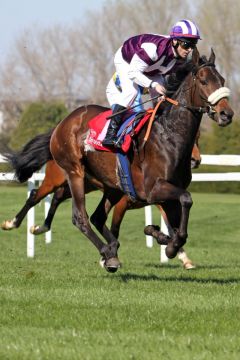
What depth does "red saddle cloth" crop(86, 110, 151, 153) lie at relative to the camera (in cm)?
782

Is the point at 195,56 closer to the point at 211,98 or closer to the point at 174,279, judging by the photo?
the point at 211,98

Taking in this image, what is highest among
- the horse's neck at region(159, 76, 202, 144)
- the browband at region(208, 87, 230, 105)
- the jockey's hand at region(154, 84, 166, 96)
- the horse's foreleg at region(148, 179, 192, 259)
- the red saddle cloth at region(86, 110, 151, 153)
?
the browband at region(208, 87, 230, 105)

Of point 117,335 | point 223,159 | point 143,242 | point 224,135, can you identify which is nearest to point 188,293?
point 117,335

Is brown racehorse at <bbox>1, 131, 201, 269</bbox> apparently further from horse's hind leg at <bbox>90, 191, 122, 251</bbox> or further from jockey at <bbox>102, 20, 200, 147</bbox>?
jockey at <bbox>102, 20, 200, 147</bbox>

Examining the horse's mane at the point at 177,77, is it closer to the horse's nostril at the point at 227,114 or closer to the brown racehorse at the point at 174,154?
the brown racehorse at the point at 174,154

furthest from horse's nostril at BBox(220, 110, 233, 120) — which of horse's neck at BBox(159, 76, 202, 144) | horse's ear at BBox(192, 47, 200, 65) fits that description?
horse's ear at BBox(192, 47, 200, 65)

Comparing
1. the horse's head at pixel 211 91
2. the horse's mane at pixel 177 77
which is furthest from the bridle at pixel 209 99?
the horse's mane at pixel 177 77

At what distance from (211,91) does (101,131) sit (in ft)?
4.29

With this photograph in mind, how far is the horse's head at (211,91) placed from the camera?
23.1 ft

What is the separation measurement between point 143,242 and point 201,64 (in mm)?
7644

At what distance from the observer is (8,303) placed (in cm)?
645

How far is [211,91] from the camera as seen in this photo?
7285 mm

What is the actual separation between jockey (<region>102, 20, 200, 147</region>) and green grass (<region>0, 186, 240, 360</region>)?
1.42 meters

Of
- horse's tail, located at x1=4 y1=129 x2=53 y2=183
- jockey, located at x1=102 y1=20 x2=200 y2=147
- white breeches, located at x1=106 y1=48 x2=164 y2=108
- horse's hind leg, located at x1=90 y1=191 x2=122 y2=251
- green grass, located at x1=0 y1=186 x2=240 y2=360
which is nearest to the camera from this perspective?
green grass, located at x1=0 y1=186 x2=240 y2=360
